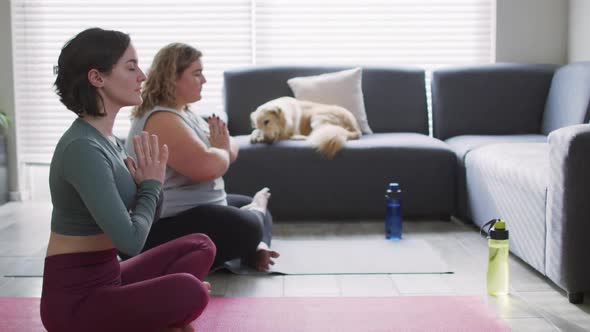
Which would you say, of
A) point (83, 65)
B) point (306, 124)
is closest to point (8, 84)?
point (306, 124)

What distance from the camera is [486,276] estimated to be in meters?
2.58

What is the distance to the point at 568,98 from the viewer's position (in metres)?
3.95

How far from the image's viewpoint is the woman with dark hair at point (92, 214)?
1.51 metres

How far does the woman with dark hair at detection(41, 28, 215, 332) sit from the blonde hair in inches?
30.3

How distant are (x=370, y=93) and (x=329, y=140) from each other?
86 centimetres

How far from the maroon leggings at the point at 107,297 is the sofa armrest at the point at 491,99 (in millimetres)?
3013

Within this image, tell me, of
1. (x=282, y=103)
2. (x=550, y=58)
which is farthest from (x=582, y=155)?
(x=550, y=58)

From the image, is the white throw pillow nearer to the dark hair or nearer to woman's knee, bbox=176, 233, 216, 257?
woman's knee, bbox=176, 233, 216, 257

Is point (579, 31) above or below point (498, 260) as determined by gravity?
above

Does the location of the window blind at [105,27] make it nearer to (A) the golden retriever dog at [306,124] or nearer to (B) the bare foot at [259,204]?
(A) the golden retriever dog at [306,124]

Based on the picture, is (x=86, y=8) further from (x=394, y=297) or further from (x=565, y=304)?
(x=565, y=304)

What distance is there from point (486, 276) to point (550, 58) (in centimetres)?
267

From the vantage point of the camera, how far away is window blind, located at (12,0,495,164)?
4.80m

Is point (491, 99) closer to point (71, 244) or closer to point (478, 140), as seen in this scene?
point (478, 140)
